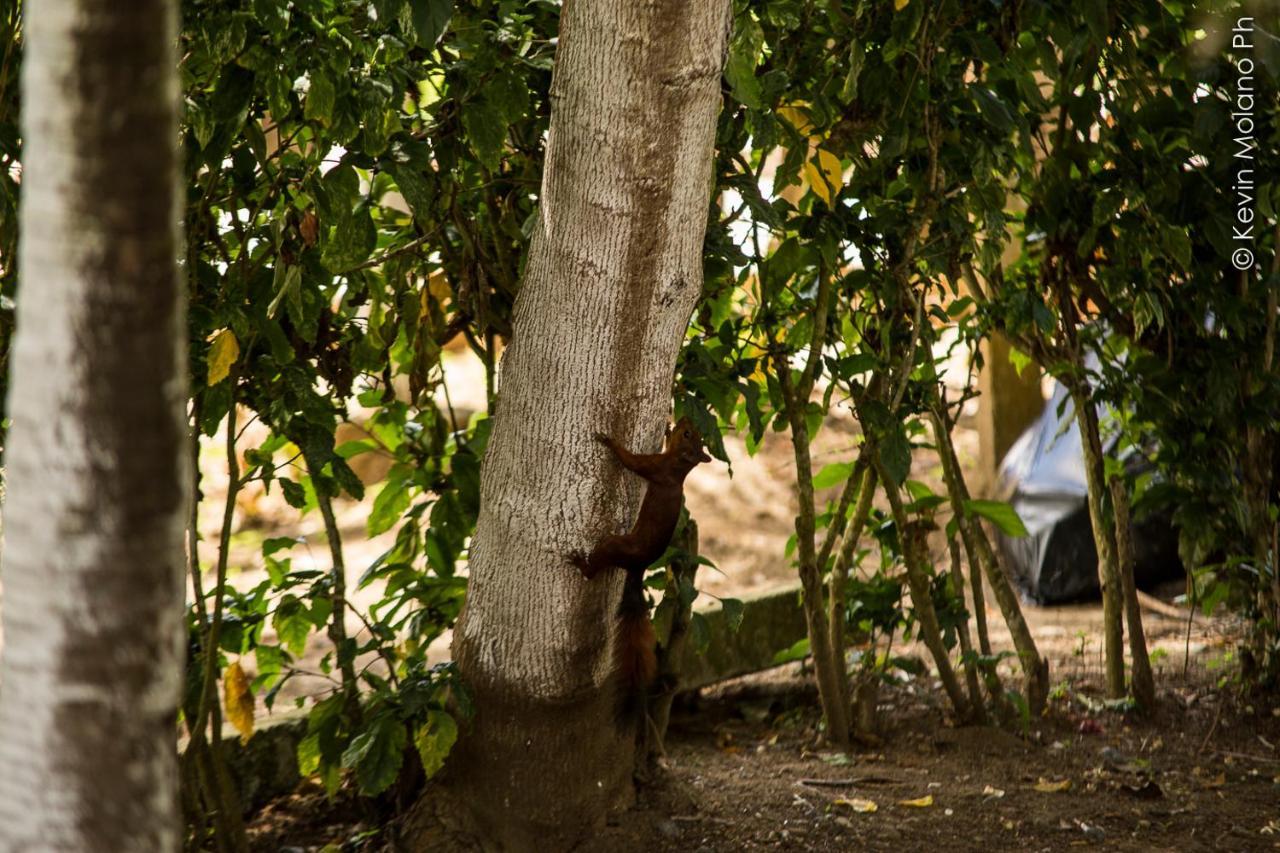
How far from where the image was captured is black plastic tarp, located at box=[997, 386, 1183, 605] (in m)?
→ 5.12

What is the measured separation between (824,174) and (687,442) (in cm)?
67

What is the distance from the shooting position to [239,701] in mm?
2469

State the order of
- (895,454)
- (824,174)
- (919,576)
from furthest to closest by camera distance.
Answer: (919,576) → (895,454) → (824,174)

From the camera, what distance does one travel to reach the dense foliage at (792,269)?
2.25m

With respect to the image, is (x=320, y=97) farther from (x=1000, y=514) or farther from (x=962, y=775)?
(x=962, y=775)

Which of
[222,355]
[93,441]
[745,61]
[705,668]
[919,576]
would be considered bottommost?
[705,668]

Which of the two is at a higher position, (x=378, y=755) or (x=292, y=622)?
(x=292, y=622)

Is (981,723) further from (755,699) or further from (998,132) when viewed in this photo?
(998,132)

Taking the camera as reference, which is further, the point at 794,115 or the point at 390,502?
the point at 390,502

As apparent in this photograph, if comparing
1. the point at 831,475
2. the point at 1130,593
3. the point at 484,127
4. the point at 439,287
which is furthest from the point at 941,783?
the point at 484,127

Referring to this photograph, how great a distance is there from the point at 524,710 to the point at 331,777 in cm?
43

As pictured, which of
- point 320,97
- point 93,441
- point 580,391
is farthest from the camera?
point 580,391

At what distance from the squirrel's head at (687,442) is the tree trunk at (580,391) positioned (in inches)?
7.0

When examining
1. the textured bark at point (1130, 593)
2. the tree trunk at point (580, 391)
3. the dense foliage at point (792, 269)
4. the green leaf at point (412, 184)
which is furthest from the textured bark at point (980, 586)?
the green leaf at point (412, 184)
